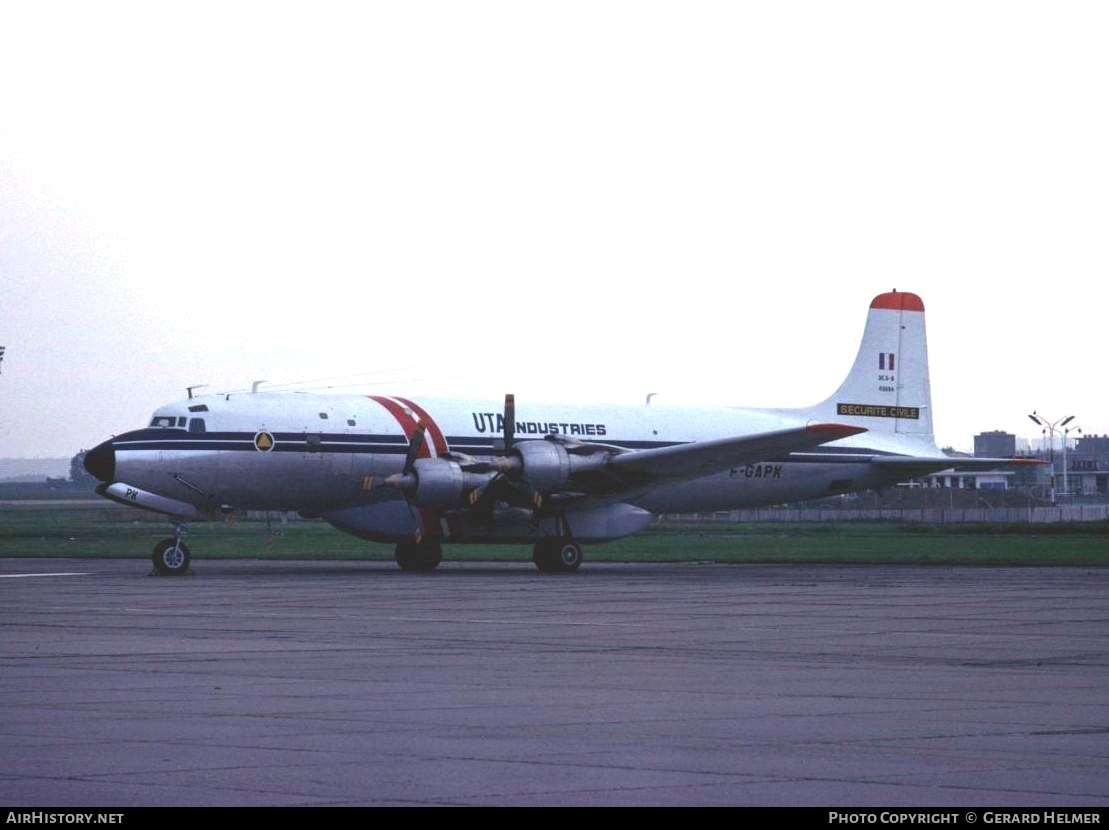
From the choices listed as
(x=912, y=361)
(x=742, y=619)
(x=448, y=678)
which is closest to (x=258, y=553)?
(x=912, y=361)

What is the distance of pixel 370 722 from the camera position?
477 inches

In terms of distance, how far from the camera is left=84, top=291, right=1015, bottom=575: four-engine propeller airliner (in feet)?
124

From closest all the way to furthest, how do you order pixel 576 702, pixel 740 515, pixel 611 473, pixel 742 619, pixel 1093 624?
pixel 576 702 < pixel 1093 624 < pixel 742 619 < pixel 611 473 < pixel 740 515

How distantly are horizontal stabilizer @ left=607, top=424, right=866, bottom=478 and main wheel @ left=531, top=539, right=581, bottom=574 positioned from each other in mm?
2055

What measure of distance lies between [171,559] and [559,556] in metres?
8.90

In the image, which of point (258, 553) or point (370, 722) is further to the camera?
point (258, 553)

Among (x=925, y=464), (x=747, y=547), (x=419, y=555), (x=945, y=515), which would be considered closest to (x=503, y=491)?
(x=419, y=555)

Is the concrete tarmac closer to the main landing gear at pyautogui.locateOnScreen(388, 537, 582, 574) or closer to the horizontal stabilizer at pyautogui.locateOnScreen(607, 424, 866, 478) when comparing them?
the horizontal stabilizer at pyautogui.locateOnScreen(607, 424, 866, 478)

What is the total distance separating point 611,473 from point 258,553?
15469 millimetres

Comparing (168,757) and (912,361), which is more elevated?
(912,361)

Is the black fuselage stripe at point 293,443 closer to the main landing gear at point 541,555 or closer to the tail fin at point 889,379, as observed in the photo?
the main landing gear at point 541,555

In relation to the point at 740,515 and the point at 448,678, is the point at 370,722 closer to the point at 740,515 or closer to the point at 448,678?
the point at 448,678

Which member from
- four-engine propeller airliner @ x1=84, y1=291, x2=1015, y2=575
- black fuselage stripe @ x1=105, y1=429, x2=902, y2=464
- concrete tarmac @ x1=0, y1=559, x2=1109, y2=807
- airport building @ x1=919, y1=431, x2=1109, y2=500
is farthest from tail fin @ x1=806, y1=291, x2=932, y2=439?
airport building @ x1=919, y1=431, x2=1109, y2=500
